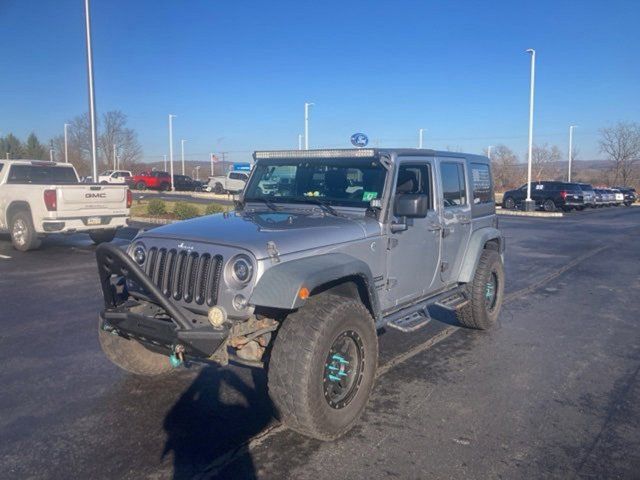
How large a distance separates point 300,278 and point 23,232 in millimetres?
10478

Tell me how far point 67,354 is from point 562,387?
4.65m

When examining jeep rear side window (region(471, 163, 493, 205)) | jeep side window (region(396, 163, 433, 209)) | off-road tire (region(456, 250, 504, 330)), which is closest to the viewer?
jeep side window (region(396, 163, 433, 209))

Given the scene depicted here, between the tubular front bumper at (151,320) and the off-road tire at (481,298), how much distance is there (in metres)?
3.56

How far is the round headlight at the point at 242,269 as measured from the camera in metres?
3.69

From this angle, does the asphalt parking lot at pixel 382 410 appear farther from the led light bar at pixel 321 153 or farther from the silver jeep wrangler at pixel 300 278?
the led light bar at pixel 321 153

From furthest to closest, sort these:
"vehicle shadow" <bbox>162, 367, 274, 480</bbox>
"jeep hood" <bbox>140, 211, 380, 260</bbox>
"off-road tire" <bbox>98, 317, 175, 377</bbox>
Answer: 1. "off-road tire" <bbox>98, 317, 175, 377</bbox>
2. "jeep hood" <bbox>140, 211, 380, 260</bbox>
3. "vehicle shadow" <bbox>162, 367, 274, 480</bbox>

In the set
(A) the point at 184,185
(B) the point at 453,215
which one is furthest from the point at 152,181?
(B) the point at 453,215

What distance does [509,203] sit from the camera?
33.3 meters

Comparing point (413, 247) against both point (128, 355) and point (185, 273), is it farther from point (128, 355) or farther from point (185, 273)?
point (128, 355)

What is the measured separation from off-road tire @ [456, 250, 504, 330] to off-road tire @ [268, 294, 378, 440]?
2802 mm

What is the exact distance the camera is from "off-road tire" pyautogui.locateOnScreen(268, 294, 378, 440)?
3590mm

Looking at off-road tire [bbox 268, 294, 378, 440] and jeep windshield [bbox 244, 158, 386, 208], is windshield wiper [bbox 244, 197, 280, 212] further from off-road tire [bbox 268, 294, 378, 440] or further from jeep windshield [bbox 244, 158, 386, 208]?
off-road tire [bbox 268, 294, 378, 440]

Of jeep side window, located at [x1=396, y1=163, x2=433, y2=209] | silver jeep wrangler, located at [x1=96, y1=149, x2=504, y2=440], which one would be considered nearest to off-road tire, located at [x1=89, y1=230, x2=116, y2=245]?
silver jeep wrangler, located at [x1=96, y1=149, x2=504, y2=440]

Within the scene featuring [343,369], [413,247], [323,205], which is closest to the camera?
[343,369]
